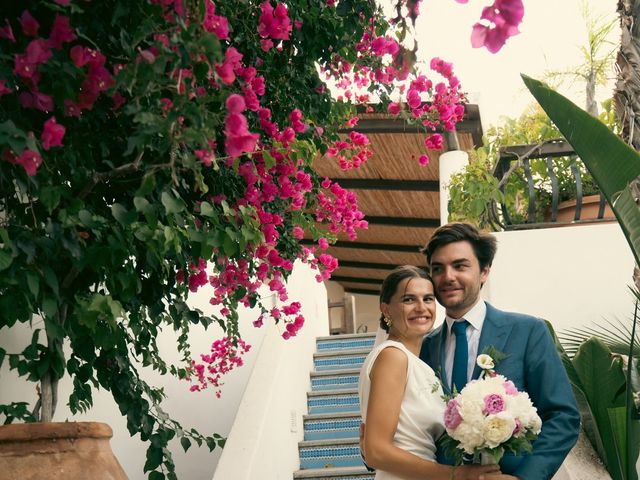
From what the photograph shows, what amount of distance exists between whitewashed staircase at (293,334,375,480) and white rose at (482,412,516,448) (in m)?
3.82

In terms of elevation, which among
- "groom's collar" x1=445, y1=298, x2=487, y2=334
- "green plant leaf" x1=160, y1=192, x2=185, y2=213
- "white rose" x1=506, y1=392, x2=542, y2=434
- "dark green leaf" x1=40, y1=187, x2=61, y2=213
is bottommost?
"white rose" x1=506, y1=392, x2=542, y2=434

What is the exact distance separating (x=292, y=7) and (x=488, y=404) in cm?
172

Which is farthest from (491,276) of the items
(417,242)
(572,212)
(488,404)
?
(417,242)

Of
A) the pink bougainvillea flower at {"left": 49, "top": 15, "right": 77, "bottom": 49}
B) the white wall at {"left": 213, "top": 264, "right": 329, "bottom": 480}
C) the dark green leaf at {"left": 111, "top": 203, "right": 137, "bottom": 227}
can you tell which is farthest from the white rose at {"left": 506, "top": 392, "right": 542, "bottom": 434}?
the white wall at {"left": 213, "top": 264, "right": 329, "bottom": 480}

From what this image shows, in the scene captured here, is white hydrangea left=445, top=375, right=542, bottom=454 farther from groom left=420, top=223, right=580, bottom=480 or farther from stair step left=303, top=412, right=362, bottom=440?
stair step left=303, top=412, right=362, bottom=440

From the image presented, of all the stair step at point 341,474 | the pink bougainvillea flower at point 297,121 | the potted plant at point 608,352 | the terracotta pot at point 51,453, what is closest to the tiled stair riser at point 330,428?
the stair step at point 341,474

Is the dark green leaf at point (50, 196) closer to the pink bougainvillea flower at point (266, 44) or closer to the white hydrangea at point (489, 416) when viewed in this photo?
the pink bougainvillea flower at point (266, 44)

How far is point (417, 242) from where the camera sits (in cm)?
1473

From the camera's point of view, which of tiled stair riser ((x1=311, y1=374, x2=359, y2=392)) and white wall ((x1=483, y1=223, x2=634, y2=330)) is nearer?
white wall ((x1=483, y1=223, x2=634, y2=330))

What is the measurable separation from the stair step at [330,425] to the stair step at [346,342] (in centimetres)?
136

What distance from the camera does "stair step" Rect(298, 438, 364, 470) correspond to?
6.48 meters

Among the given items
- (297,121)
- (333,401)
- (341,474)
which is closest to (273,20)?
(297,121)

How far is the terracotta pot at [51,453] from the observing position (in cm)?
268

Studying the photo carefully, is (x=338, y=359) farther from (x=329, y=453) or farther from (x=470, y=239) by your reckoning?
(x=470, y=239)
